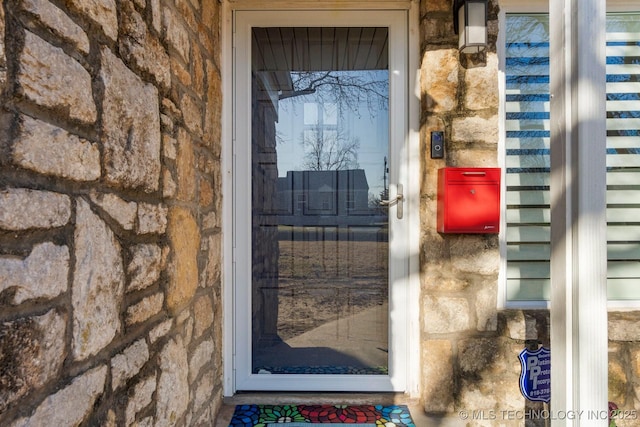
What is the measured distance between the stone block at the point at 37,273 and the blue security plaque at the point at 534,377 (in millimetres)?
2076

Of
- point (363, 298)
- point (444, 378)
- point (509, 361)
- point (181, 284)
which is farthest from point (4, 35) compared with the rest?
point (509, 361)

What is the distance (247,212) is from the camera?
2275 mm

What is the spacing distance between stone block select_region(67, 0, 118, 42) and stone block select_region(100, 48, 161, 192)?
2.4 inches

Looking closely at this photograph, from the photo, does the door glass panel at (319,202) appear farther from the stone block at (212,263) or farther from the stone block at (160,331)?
the stone block at (160,331)

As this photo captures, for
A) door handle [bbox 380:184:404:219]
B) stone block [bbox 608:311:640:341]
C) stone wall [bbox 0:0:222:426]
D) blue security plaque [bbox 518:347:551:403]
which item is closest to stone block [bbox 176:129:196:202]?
stone wall [bbox 0:0:222:426]

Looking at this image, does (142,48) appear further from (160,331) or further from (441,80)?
(441,80)

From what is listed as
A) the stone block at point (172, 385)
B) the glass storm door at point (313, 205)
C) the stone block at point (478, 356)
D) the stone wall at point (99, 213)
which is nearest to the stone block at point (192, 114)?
the stone wall at point (99, 213)

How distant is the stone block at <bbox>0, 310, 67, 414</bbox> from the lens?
2.28ft

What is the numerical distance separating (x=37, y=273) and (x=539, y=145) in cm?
234

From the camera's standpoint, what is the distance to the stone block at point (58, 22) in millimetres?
763

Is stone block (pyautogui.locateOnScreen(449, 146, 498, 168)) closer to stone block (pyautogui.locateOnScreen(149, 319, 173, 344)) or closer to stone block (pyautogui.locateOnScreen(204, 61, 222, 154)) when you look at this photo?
stone block (pyautogui.locateOnScreen(204, 61, 222, 154))

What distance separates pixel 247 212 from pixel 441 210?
109 centimetres

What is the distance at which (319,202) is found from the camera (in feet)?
7.56

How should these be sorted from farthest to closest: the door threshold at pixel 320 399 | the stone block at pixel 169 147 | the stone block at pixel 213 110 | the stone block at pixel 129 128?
the door threshold at pixel 320 399
the stone block at pixel 213 110
the stone block at pixel 169 147
the stone block at pixel 129 128
